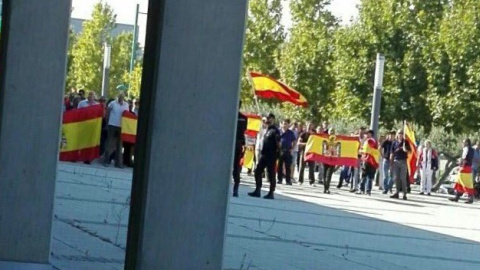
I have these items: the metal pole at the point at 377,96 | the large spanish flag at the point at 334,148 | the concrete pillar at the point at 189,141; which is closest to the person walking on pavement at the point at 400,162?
the large spanish flag at the point at 334,148

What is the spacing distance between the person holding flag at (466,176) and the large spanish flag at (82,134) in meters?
10.4

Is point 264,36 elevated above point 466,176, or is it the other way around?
point 264,36

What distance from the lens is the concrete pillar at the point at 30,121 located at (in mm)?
10859

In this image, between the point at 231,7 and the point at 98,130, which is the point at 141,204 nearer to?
the point at 231,7

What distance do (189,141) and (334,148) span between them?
27746 mm

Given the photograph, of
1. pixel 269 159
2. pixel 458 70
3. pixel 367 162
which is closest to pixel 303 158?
pixel 367 162

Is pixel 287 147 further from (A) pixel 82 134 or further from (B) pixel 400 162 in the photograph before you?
(A) pixel 82 134

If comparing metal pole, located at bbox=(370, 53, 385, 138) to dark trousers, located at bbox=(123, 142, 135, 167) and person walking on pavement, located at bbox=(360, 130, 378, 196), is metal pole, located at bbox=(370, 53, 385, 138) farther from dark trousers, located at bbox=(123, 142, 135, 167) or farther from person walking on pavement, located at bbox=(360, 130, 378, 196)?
dark trousers, located at bbox=(123, 142, 135, 167)

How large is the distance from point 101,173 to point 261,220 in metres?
10.1

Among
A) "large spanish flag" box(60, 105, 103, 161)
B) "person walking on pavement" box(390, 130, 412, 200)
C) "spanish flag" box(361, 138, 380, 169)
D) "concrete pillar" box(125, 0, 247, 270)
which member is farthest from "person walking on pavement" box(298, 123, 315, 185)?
"concrete pillar" box(125, 0, 247, 270)

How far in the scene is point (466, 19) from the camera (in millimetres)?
56125

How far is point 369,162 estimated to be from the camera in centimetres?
3406

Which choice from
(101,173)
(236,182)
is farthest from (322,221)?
(101,173)

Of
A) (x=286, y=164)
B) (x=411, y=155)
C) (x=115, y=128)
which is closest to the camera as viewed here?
(x=115, y=128)
